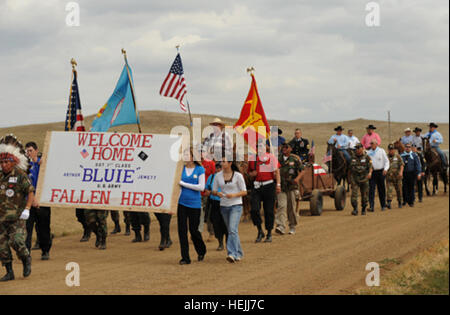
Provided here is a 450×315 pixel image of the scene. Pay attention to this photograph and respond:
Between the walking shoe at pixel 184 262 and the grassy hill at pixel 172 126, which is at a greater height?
the grassy hill at pixel 172 126

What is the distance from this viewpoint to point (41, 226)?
1261cm

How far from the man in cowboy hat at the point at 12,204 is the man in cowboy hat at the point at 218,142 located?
3687mm

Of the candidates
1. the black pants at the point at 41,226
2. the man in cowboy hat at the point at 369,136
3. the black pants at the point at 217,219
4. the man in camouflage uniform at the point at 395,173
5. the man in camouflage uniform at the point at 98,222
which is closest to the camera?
the black pants at the point at 41,226

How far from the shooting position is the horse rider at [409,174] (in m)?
22.6

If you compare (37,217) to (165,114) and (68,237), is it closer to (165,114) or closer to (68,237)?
(68,237)

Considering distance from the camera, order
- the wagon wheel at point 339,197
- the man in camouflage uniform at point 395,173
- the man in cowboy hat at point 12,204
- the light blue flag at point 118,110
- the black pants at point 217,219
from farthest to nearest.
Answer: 1. the man in camouflage uniform at point 395,173
2. the wagon wheel at point 339,197
3. the light blue flag at point 118,110
4. the black pants at point 217,219
5. the man in cowboy hat at point 12,204

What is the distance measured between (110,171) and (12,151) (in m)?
2.22

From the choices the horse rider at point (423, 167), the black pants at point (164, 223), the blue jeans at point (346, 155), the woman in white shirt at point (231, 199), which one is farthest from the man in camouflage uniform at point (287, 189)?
the horse rider at point (423, 167)

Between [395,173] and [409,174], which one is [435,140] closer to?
[409,174]

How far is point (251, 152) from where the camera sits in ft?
48.1

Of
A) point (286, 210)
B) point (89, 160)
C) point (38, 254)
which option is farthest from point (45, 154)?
point (286, 210)

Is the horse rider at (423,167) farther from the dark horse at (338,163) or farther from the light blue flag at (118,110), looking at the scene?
the light blue flag at (118,110)

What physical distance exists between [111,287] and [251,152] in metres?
5.81

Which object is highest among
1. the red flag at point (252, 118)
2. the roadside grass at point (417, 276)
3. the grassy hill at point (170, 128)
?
the grassy hill at point (170, 128)
